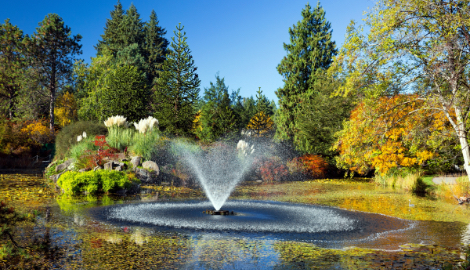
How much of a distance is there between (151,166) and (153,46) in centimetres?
3751

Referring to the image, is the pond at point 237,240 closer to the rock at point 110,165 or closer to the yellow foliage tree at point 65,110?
the rock at point 110,165

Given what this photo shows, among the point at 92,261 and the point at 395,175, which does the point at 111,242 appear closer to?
the point at 92,261

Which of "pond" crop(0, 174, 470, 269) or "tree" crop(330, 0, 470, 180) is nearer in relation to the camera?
"pond" crop(0, 174, 470, 269)

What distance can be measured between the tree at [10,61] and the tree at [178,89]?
65.8 ft

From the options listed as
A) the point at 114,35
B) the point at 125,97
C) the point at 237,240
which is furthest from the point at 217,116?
the point at 237,240

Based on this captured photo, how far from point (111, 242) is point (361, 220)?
579cm

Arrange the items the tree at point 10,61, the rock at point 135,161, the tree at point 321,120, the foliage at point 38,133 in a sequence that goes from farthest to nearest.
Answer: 1. the tree at point 10,61
2. the foliage at point 38,133
3. the tree at point 321,120
4. the rock at point 135,161

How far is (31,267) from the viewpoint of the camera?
4812 millimetres

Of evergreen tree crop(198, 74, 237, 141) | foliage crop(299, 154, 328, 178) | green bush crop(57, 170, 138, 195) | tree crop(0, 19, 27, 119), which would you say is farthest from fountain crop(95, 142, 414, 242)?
tree crop(0, 19, 27, 119)

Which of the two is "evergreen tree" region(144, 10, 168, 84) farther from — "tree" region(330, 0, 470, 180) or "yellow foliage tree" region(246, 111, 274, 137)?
"tree" region(330, 0, 470, 180)

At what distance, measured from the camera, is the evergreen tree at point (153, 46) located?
50.5m

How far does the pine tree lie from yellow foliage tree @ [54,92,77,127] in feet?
31.6

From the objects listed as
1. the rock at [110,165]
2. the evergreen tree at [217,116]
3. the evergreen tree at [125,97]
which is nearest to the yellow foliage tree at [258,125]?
the evergreen tree at [217,116]

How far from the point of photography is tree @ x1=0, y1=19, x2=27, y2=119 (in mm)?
39156
